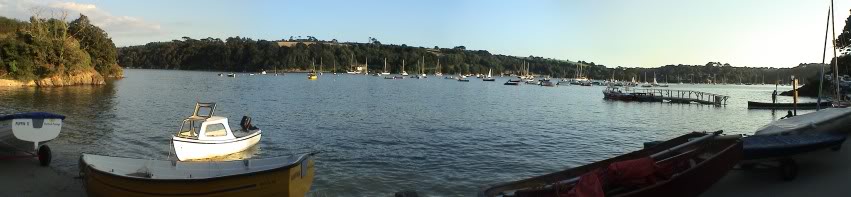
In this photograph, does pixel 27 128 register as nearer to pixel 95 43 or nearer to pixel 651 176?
pixel 651 176

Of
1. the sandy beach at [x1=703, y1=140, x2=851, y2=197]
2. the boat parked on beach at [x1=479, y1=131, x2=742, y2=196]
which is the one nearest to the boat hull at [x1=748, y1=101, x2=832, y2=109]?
the sandy beach at [x1=703, y1=140, x2=851, y2=197]

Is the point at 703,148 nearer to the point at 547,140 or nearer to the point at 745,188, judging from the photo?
the point at 745,188

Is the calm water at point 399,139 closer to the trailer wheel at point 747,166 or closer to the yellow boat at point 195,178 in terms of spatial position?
the yellow boat at point 195,178

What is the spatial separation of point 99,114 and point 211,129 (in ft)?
72.8

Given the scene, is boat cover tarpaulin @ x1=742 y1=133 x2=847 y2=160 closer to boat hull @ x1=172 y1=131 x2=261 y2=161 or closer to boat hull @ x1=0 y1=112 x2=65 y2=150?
boat hull @ x1=172 y1=131 x2=261 y2=161

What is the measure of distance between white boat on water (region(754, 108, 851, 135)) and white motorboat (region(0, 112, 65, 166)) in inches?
934

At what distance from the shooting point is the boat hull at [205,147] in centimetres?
1908

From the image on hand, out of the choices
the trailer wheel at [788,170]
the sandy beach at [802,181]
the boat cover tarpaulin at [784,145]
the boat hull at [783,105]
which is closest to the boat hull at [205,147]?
the sandy beach at [802,181]

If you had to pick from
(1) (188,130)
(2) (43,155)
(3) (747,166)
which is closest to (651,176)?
(3) (747,166)

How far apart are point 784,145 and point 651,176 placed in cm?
551

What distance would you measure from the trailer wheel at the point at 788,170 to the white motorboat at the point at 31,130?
849 inches

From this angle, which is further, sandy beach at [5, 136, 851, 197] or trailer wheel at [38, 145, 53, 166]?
trailer wheel at [38, 145, 53, 166]

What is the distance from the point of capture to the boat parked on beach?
10.5 m

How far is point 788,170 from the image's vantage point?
13555 millimetres
